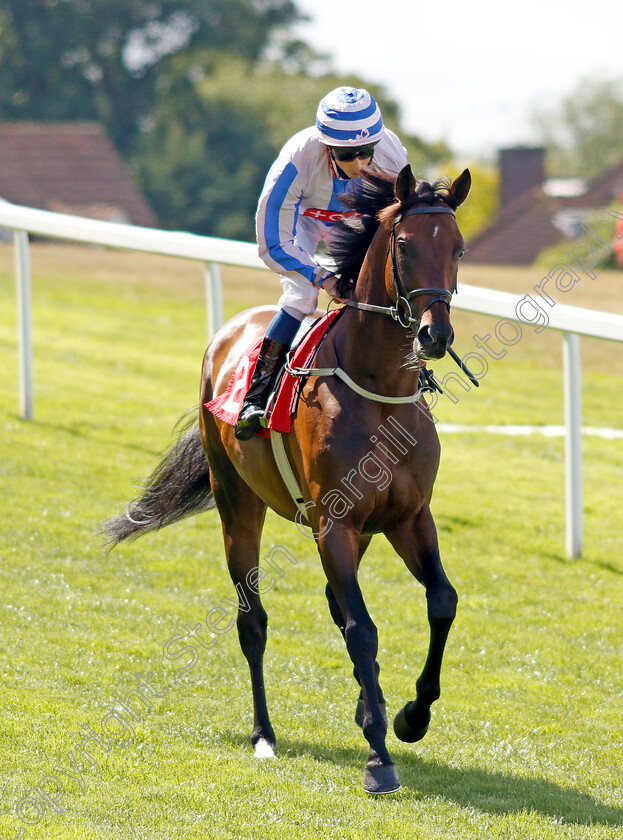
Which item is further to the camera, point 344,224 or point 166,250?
point 166,250

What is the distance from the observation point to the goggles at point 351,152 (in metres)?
4.11

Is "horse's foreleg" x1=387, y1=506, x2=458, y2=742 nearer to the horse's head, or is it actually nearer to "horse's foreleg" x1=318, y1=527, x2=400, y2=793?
"horse's foreleg" x1=318, y1=527, x2=400, y2=793

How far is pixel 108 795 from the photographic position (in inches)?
149

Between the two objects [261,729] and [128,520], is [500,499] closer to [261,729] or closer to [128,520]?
[128,520]

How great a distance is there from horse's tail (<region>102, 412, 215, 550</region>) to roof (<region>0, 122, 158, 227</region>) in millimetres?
41504

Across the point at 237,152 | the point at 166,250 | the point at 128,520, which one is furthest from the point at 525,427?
the point at 237,152

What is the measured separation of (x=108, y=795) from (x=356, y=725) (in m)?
1.27

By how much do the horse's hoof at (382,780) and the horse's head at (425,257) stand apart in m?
1.48

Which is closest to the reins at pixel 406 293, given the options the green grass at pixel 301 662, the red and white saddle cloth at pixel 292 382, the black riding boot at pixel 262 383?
the red and white saddle cloth at pixel 292 382

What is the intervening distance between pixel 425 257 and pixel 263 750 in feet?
6.78

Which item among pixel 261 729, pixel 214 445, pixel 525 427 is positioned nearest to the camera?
pixel 261 729

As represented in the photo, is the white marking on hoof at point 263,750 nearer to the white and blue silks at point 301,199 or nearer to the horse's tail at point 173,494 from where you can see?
the horse's tail at point 173,494

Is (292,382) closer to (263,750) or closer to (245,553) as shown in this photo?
(245,553)

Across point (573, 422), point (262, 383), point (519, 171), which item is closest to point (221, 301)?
point (573, 422)
